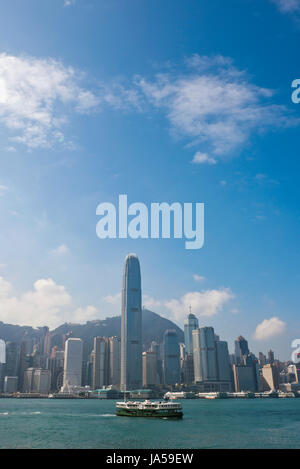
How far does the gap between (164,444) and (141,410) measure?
42140mm

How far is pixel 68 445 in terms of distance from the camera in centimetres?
5875

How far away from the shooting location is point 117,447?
57031 mm

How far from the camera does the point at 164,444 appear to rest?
59219 mm
